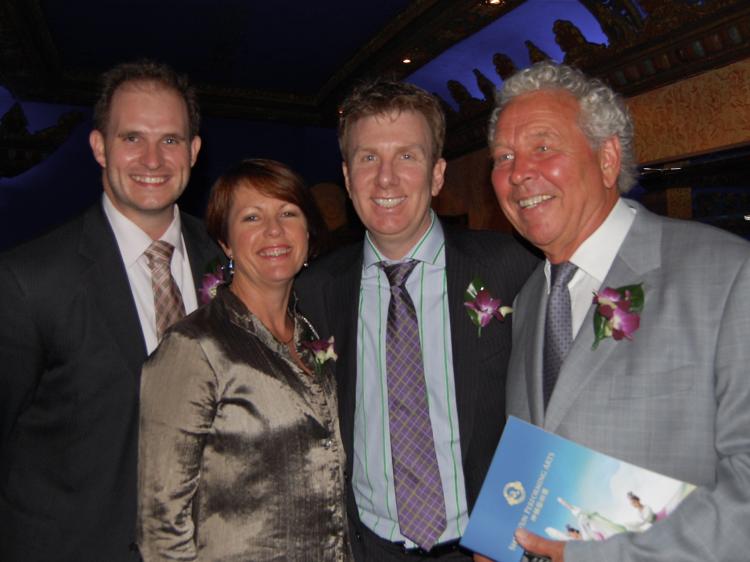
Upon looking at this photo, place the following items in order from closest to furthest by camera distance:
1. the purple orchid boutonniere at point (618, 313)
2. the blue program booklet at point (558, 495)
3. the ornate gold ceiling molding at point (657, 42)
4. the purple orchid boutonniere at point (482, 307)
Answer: the blue program booklet at point (558, 495)
the purple orchid boutonniere at point (618, 313)
the purple orchid boutonniere at point (482, 307)
the ornate gold ceiling molding at point (657, 42)

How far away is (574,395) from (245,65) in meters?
6.98

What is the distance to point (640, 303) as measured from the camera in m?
1.47

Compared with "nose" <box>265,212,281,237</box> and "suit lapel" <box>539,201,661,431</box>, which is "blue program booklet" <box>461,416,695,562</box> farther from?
"nose" <box>265,212,281,237</box>

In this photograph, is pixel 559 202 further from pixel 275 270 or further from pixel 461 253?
pixel 275 270

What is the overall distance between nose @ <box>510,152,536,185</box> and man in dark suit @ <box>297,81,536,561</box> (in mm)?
488

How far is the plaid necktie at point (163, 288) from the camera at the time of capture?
217 centimetres

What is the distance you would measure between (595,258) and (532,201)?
0.84 feet

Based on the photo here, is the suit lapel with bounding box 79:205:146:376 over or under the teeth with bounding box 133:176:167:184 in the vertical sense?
under

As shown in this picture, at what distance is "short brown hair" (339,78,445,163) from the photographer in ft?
7.43

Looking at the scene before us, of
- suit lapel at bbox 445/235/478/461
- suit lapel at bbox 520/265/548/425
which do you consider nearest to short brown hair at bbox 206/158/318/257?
suit lapel at bbox 445/235/478/461

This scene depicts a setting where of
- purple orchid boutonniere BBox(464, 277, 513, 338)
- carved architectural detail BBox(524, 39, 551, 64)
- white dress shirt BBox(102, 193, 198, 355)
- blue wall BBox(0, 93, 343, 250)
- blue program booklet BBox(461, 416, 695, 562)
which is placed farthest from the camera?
blue wall BBox(0, 93, 343, 250)

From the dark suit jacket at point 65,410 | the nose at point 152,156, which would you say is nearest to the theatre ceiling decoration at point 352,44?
the nose at point 152,156

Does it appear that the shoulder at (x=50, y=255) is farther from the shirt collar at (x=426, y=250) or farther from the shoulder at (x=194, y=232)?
the shirt collar at (x=426, y=250)

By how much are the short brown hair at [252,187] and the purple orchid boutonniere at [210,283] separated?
16 cm
